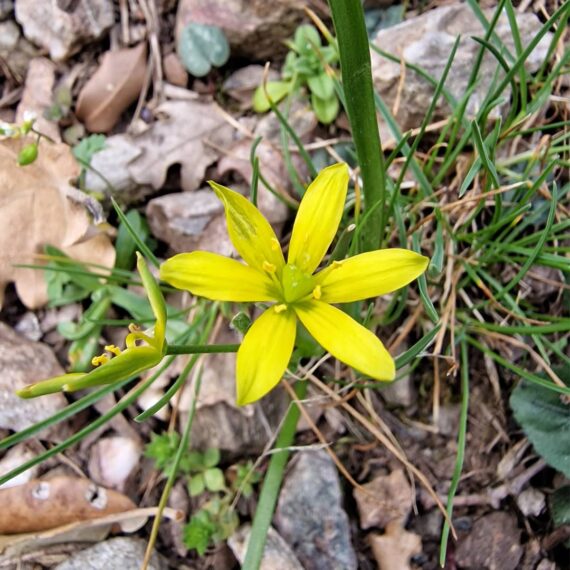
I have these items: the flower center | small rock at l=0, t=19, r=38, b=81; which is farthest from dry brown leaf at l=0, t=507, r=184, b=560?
small rock at l=0, t=19, r=38, b=81

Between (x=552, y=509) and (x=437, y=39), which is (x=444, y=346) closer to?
(x=552, y=509)

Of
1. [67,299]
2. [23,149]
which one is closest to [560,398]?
[67,299]

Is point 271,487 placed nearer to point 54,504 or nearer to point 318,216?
point 54,504

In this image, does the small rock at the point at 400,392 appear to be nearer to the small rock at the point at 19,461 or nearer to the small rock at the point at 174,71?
the small rock at the point at 19,461

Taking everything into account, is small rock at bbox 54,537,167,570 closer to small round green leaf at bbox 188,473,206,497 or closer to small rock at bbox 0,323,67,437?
small round green leaf at bbox 188,473,206,497

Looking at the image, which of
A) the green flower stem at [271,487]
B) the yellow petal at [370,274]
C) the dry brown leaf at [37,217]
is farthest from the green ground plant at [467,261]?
the yellow petal at [370,274]
